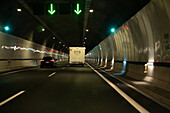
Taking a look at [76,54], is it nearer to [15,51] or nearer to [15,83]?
[15,51]

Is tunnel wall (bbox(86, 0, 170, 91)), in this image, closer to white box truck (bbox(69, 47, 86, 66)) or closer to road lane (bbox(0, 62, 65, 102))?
road lane (bbox(0, 62, 65, 102))

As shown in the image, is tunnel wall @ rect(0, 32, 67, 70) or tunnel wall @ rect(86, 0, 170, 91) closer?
tunnel wall @ rect(86, 0, 170, 91)

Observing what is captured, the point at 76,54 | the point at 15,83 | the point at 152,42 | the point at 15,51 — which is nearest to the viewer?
the point at 15,83

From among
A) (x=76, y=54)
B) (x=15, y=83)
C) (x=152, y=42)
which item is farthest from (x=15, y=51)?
(x=152, y=42)

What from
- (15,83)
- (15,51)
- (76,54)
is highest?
(15,51)

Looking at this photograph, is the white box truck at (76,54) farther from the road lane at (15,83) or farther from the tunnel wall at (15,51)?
the road lane at (15,83)

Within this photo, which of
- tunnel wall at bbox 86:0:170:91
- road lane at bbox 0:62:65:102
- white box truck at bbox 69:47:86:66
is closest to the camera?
road lane at bbox 0:62:65:102

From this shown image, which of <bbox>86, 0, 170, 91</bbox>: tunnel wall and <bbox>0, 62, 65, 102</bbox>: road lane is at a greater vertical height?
<bbox>86, 0, 170, 91</bbox>: tunnel wall

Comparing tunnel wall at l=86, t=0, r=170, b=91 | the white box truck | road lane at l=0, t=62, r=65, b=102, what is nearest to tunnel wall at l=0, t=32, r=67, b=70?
the white box truck

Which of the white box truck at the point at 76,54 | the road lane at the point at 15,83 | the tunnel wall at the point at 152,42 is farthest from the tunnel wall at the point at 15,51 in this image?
the tunnel wall at the point at 152,42

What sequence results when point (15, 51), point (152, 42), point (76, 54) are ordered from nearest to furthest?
point (152, 42) < point (15, 51) < point (76, 54)

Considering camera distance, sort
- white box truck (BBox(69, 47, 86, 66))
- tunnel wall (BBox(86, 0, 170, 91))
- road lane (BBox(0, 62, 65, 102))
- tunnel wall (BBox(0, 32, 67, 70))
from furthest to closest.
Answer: white box truck (BBox(69, 47, 86, 66)) → tunnel wall (BBox(0, 32, 67, 70)) → tunnel wall (BBox(86, 0, 170, 91)) → road lane (BBox(0, 62, 65, 102))

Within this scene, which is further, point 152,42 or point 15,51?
point 15,51

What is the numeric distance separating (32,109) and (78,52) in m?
26.7
